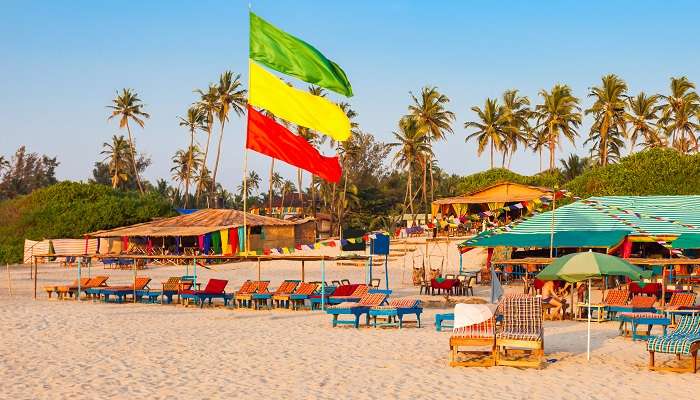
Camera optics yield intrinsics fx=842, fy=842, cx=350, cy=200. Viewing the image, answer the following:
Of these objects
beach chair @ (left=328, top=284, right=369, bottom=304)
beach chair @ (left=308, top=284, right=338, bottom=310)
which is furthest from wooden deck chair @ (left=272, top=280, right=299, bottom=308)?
beach chair @ (left=328, top=284, right=369, bottom=304)

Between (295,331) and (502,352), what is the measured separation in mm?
5535

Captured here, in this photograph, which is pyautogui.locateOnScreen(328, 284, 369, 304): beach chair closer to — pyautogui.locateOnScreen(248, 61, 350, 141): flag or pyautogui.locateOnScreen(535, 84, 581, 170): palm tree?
pyautogui.locateOnScreen(248, 61, 350, 141): flag

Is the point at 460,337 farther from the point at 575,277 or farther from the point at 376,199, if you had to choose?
the point at 376,199

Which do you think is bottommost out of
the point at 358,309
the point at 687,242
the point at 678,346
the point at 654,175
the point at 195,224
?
the point at 678,346

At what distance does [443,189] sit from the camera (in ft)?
310

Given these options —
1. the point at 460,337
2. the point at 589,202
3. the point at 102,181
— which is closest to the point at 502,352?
the point at 460,337

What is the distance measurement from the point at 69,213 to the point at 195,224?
14.4 m

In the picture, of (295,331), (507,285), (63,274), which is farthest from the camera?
(63,274)

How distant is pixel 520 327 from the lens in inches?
508

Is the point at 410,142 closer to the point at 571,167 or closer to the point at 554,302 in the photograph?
the point at 571,167

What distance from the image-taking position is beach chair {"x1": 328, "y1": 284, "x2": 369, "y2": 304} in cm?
2119

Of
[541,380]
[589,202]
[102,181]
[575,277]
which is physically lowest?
[541,380]

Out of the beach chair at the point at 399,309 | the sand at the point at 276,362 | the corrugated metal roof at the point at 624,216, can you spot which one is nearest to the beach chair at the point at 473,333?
the sand at the point at 276,362

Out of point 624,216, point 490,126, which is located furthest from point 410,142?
point 624,216
